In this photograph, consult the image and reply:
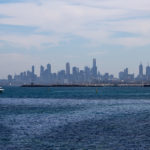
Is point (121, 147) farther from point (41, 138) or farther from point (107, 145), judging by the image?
point (41, 138)

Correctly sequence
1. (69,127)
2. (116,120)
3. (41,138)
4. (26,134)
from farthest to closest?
(116,120)
(69,127)
(26,134)
(41,138)

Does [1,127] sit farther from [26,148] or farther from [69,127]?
[26,148]

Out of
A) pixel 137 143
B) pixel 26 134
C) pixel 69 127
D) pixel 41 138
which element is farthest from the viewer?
pixel 69 127

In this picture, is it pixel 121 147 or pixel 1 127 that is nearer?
pixel 121 147

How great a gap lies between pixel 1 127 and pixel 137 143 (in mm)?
20716

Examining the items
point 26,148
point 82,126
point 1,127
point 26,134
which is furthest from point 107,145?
point 1,127

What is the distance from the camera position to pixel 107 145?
40.8 m

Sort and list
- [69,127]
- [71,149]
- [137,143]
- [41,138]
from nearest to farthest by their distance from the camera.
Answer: [71,149] → [137,143] → [41,138] → [69,127]

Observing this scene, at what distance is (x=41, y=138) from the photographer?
45.0m

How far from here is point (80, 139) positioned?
44.4m

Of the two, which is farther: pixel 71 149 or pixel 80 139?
pixel 80 139

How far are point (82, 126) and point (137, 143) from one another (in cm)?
1429

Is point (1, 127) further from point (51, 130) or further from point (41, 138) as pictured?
point (41, 138)

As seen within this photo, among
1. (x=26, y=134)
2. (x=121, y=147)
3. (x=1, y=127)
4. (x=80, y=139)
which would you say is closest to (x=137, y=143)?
(x=121, y=147)
